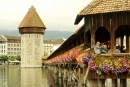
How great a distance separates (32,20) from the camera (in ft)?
247

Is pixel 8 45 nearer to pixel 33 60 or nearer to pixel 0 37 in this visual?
pixel 0 37

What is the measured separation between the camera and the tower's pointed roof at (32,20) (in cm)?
7419

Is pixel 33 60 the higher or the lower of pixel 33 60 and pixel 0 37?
the lower

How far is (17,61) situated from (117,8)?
103440mm

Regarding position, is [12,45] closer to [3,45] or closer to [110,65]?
[3,45]

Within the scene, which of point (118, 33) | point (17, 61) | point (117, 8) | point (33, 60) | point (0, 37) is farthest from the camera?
point (0, 37)

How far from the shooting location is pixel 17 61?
11169cm

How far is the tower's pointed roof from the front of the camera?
7419 centimetres

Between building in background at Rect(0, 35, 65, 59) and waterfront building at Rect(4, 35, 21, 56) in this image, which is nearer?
building in background at Rect(0, 35, 65, 59)

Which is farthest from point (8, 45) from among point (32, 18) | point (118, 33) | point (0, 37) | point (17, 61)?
point (118, 33)

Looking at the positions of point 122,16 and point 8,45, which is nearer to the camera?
point 122,16

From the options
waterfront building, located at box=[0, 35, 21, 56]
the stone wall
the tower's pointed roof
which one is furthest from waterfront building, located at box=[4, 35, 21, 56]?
the stone wall

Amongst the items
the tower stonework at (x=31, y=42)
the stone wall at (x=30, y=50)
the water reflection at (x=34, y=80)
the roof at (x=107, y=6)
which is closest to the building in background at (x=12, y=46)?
the tower stonework at (x=31, y=42)

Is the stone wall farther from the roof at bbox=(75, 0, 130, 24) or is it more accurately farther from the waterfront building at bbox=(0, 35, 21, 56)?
the roof at bbox=(75, 0, 130, 24)
